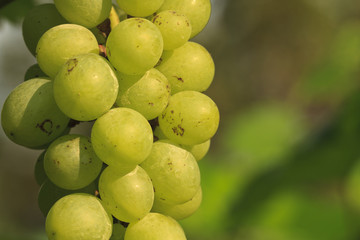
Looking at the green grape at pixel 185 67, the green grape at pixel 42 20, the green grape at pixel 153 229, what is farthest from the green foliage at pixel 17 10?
the green grape at pixel 153 229

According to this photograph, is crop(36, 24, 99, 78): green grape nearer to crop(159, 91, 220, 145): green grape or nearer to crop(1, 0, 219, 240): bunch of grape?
crop(1, 0, 219, 240): bunch of grape

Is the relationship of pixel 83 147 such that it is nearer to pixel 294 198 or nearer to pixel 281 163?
pixel 281 163

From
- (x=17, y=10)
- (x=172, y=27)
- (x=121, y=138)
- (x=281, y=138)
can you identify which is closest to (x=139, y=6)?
(x=172, y=27)

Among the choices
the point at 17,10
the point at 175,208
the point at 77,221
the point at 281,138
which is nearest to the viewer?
the point at 77,221

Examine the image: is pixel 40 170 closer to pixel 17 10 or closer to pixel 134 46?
pixel 134 46

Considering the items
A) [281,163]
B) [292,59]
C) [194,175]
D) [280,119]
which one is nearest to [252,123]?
[280,119]
